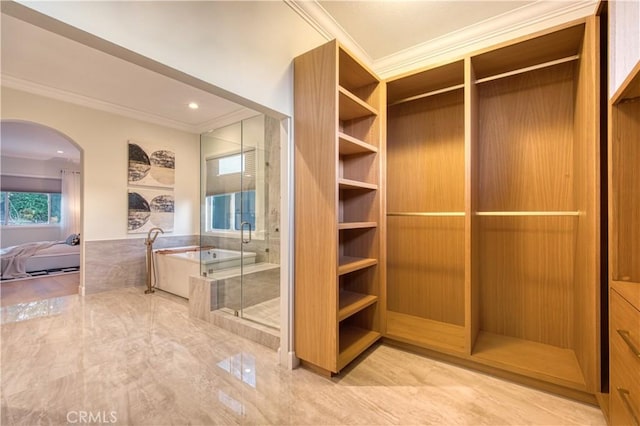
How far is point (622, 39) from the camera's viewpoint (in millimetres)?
1342

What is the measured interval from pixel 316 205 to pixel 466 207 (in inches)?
45.8

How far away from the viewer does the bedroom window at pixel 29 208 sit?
7.20 m

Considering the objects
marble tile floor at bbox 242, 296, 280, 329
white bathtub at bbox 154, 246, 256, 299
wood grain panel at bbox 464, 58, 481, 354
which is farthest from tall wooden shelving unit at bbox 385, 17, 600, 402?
white bathtub at bbox 154, 246, 256, 299

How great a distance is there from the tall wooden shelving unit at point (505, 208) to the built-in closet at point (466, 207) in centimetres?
1

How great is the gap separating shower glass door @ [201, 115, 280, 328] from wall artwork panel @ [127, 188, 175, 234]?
861mm

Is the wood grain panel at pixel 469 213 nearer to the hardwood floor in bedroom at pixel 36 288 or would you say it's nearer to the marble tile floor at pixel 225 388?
the marble tile floor at pixel 225 388

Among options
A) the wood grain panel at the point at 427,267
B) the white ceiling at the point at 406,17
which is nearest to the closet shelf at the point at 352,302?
the wood grain panel at the point at 427,267

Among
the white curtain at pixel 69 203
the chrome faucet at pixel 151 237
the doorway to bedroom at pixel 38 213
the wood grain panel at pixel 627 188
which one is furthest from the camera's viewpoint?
the white curtain at pixel 69 203

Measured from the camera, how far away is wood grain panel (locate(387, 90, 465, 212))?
2535mm

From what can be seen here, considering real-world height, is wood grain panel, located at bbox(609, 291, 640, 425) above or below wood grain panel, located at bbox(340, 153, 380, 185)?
below

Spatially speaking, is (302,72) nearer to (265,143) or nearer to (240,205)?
(265,143)

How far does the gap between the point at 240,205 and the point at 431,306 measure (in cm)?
287

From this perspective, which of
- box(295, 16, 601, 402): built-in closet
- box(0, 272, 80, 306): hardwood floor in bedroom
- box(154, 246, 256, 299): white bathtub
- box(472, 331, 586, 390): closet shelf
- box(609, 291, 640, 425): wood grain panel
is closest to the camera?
box(609, 291, 640, 425): wood grain panel

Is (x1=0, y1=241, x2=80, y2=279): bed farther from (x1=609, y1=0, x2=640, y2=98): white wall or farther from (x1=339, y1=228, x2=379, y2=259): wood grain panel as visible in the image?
(x1=609, y1=0, x2=640, y2=98): white wall
